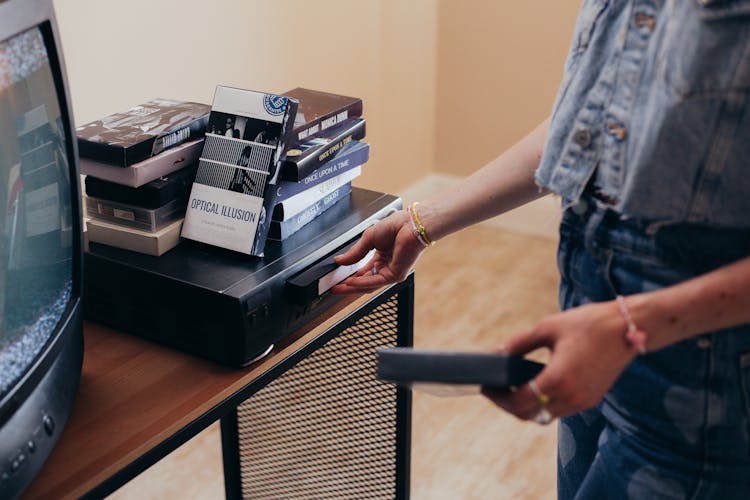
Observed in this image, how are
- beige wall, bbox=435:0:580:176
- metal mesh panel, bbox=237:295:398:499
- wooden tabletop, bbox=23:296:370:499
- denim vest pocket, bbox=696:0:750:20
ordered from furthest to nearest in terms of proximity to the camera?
beige wall, bbox=435:0:580:176
metal mesh panel, bbox=237:295:398:499
wooden tabletop, bbox=23:296:370:499
denim vest pocket, bbox=696:0:750:20

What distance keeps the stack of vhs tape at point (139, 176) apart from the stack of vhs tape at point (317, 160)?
135 millimetres

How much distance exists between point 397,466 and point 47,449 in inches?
28.3

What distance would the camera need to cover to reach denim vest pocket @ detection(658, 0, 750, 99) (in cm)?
72

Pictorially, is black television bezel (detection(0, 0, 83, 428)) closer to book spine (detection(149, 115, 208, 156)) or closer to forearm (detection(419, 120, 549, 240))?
book spine (detection(149, 115, 208, 156))

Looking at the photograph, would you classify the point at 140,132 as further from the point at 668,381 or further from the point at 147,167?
the point at 668,381

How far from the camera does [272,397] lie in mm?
1506

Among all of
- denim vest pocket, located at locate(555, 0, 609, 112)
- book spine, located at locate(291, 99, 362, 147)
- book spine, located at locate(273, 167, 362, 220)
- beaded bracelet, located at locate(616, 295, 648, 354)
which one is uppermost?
denim vest pocket, located at locate(555, 0, 609, 112)

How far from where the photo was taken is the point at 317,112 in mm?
1284

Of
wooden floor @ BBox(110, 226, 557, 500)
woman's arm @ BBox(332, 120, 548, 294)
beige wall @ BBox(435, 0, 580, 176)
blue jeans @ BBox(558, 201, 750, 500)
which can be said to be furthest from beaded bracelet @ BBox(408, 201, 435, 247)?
beige wall @ BBox(435, 0, 580, 176)

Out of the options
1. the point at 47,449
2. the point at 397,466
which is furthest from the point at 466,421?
the point at 47,449

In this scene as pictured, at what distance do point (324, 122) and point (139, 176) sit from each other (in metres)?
0.29

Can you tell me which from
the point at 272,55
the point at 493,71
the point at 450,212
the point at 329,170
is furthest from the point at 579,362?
the point at 493,71

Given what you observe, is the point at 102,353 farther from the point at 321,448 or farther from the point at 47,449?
the point at 321,448

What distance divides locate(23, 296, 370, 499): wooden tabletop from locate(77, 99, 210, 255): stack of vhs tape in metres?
0.14
